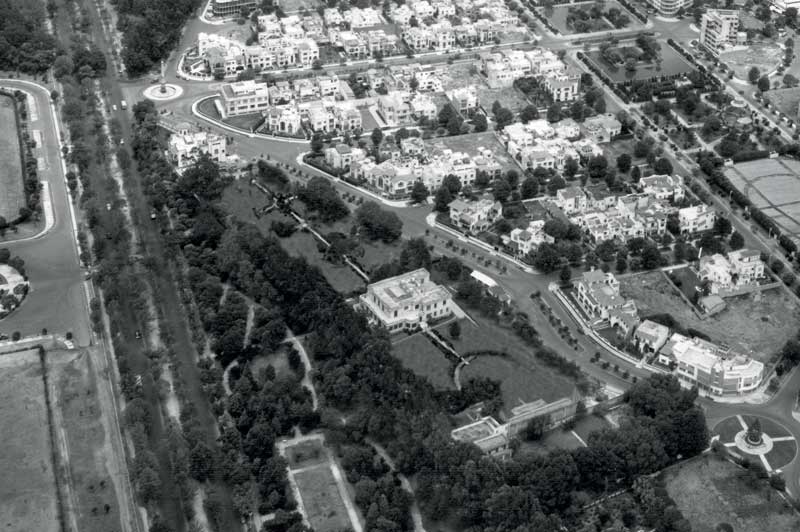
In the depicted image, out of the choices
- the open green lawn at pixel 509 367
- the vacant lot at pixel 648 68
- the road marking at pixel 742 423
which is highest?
the open green lawn at pixel 509 367

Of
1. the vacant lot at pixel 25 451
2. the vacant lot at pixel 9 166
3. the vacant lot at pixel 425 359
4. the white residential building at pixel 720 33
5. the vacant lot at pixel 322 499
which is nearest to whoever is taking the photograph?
the vacant lot at pixel 322 499

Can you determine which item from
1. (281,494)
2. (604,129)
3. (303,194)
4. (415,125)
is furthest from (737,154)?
(281,494)

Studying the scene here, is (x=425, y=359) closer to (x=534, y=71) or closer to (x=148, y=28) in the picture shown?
(x=534, y=71)

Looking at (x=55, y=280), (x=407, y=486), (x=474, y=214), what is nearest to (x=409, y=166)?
(x=474, y=214)

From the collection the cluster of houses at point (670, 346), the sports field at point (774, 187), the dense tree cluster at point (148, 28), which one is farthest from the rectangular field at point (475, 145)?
the dense tree cluster at point (148, 28)

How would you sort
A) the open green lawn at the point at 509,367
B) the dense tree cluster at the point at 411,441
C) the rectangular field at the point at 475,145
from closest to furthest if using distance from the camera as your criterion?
1. the dense tree cluster at the point at 411,441
2. the open green lawn at the point at 509,367
3. the rectangular field at the point at 475,145

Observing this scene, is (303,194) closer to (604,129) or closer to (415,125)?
(415,125)

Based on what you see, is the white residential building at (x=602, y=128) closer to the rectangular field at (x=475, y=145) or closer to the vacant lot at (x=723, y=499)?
the rectangular field at (x=475, y=145)
